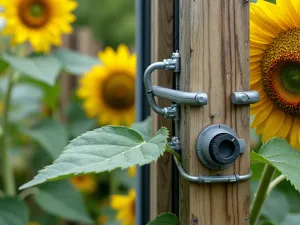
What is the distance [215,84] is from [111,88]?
152cm

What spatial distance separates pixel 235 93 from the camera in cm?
78

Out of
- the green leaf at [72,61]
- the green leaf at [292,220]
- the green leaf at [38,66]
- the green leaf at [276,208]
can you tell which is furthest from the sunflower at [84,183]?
the green leaf at [292,220]

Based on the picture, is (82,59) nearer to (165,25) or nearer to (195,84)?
(165,25)

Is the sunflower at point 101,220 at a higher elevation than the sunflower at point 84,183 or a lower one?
lower

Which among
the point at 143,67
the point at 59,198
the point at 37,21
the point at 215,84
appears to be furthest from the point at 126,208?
the point at 215,84

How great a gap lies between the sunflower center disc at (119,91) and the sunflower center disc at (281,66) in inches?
54.3

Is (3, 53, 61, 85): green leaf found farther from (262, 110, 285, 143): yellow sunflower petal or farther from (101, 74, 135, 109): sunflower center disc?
(262, 110, 285, 143): yellow sunflower petal

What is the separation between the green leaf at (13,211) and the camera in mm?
1438

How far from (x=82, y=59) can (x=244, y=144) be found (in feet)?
3.69

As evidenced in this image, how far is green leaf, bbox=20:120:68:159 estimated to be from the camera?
1839 millimetres

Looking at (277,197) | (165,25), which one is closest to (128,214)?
(277,197)

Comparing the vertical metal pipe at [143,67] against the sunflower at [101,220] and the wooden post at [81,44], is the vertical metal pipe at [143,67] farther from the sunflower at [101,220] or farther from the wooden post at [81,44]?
the wooden post at [81,44]

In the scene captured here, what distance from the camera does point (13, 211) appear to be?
4.89ft

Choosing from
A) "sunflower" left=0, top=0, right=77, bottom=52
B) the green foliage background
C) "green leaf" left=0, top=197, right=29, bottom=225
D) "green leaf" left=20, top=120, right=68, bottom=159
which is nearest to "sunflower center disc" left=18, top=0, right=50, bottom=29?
"sunflower" left=0, top=0, right=77, bottom=52
